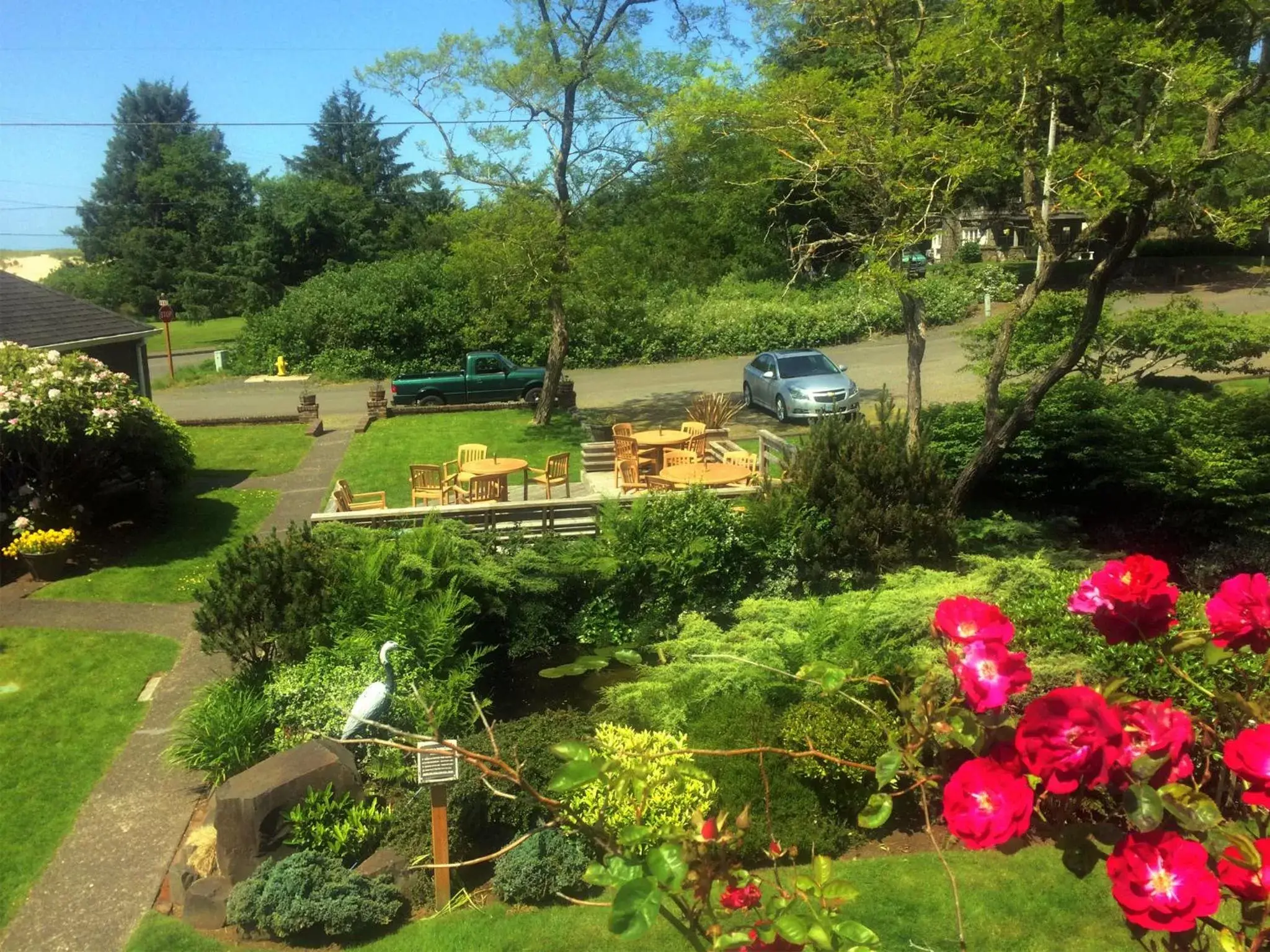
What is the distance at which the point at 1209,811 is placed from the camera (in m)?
1.85

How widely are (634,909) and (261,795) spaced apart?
5.58 meters

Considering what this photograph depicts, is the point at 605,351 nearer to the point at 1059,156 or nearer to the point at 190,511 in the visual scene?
the point at 190,511

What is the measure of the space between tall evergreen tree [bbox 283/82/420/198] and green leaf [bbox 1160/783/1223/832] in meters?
53.1

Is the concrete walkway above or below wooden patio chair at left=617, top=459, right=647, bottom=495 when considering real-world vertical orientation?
below

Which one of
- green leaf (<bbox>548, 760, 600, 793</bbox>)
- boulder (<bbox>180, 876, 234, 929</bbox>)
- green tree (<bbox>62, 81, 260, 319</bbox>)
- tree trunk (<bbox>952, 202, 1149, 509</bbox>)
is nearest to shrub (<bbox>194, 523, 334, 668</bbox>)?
boulder (<bbox>180, 876, 234, 929</bbox>)

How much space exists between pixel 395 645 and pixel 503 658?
206 cm

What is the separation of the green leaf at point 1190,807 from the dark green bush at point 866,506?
886 cm

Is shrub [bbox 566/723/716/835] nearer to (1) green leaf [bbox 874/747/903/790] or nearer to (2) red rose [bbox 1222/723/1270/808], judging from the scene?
(1) green leaf [bbox 874/747/903/790]

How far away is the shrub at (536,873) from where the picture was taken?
6.35 metres

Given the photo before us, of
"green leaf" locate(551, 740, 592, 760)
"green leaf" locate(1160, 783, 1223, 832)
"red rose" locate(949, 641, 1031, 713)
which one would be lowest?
"green leaf" locate(1160, 783, 1223, 832)

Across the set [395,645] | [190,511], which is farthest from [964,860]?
[190,511]

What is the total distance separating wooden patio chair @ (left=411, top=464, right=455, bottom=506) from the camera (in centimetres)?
1448

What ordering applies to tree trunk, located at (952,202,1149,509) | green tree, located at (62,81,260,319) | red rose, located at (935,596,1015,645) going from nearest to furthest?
red rose, located at (935,596,1015,645)
tree trunk, located at (952,202,1149,509)
green tree, located at (62,81,260,319)

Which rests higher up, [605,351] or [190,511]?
[605,351]
